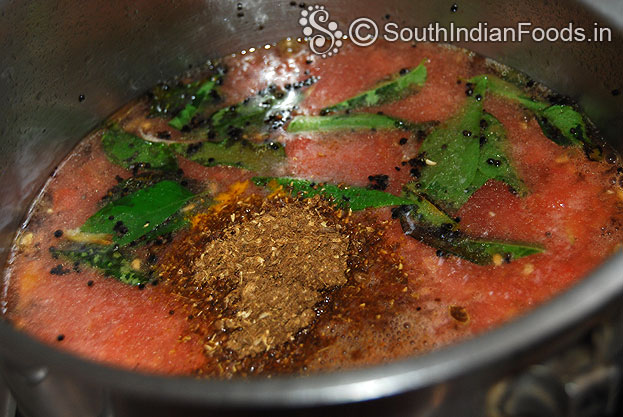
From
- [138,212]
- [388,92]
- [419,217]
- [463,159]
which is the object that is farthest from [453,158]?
[138,212]

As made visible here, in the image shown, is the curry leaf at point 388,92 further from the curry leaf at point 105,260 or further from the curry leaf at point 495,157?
the curry leaf at point 105,260

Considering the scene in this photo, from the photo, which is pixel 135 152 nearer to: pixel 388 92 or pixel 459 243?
pixel 388 92

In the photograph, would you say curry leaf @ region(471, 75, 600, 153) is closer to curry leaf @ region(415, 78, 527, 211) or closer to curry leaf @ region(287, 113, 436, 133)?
curry leaf @ region(415, 78, 527, 211)

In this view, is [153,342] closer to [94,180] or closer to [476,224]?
[94,180]

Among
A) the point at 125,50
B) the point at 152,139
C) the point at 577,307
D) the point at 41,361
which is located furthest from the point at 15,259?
the point at 577,307

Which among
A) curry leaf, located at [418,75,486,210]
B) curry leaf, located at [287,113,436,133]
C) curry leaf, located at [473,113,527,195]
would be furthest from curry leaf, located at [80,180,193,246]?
curry leaf, located at [473,113,527,195]

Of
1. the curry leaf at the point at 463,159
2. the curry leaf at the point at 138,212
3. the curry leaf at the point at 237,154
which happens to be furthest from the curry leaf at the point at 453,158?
the curry leaf at the point at 138,212
